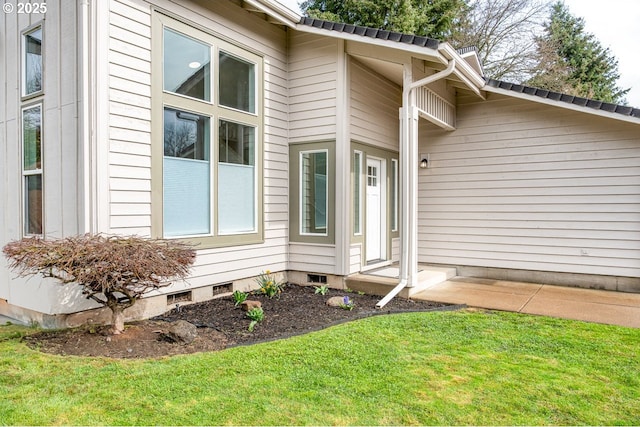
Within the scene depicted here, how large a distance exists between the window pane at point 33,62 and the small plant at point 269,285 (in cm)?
377

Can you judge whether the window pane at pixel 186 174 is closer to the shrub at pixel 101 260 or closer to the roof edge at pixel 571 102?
the shrub at pixel 101 260

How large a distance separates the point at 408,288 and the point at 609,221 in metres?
3.53

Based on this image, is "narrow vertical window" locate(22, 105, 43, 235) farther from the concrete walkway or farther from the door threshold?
the concrete walkway

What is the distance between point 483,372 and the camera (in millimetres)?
3266

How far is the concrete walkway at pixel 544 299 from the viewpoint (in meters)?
5.04

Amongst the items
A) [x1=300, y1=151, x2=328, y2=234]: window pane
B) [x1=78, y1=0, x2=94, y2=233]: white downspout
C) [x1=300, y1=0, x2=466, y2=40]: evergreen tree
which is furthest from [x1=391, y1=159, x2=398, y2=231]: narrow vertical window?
[x1=300, y1=0, x2=466, y2=40]: evergreen tree

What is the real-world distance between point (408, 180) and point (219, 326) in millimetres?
3270

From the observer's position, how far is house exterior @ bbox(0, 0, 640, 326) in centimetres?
455

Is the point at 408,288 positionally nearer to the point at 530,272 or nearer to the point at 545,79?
the point at 530,272

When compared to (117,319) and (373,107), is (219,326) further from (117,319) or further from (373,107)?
(373,107)

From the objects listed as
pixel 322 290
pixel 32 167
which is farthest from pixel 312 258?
pixel 32 167

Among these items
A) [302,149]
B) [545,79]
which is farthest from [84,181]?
[545,79]

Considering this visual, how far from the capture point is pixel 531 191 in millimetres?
7215

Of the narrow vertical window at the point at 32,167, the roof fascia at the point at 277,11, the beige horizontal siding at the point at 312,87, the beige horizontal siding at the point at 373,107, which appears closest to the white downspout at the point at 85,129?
the narrow vertical window at the point at 32,167
